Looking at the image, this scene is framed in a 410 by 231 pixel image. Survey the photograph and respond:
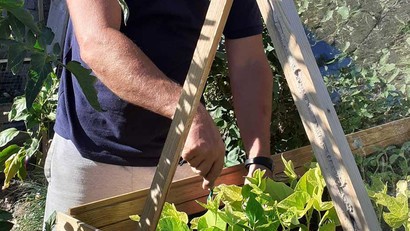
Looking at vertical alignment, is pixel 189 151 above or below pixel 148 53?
below

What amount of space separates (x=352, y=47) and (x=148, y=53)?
55 centimetres

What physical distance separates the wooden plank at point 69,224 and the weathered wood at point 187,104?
0.11 metres

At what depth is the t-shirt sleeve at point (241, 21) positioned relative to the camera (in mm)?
1747

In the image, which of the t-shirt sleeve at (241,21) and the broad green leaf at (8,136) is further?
the broad green leaf at (8,136)

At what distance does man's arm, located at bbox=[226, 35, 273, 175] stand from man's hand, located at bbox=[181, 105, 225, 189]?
0.51 m

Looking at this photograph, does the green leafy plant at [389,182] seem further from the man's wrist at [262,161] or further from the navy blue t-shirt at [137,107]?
the navy blue t-shirt at [137,107]

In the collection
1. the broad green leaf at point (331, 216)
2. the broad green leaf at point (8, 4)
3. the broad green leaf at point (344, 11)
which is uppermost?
the broad green leaf at point (8, 4)

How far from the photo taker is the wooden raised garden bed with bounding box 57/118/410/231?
3.76 ft

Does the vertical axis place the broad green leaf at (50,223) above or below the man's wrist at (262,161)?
above

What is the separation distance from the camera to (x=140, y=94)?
1.14 m

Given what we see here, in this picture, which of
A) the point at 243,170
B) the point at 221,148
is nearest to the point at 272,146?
the point at 243,170

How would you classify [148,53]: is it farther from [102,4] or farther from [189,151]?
[189,151]

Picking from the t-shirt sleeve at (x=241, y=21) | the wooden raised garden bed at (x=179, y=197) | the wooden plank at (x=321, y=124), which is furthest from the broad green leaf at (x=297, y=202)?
the t-shirt sleeve at (x=241, y=21)

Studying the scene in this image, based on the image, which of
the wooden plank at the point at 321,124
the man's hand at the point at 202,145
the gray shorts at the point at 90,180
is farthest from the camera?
the gray shorts at the point at 90,180
